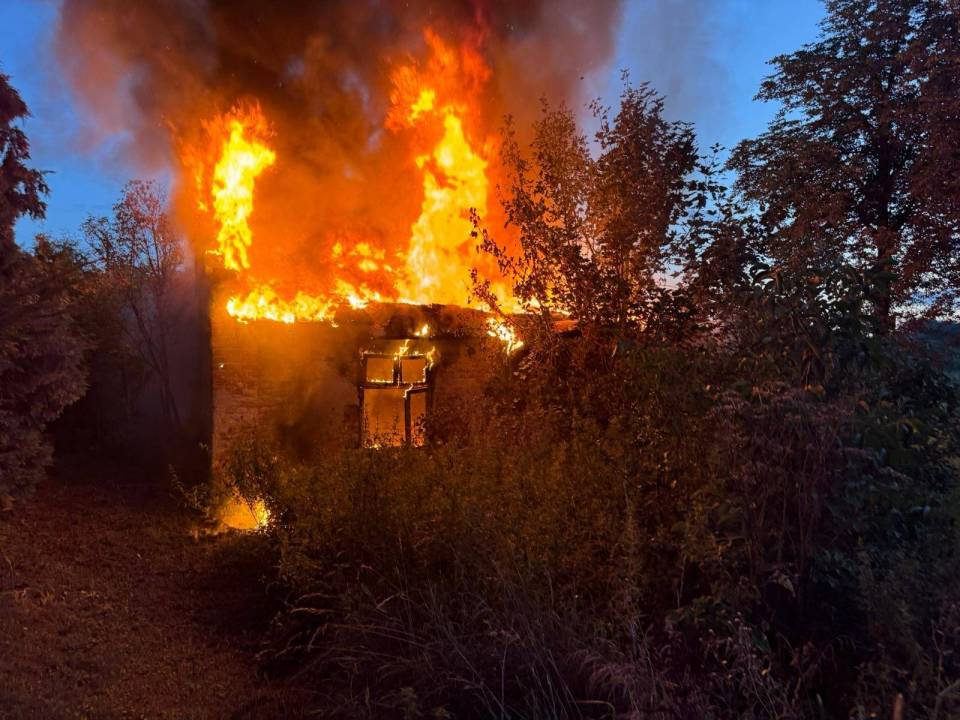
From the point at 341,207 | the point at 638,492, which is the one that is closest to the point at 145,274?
the point at 341,207

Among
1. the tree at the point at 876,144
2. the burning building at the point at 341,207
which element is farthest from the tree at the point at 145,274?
the tree at the point at 876,144

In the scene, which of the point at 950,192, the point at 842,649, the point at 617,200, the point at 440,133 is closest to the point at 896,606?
the point at 842,649

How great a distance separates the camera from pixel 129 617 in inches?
254

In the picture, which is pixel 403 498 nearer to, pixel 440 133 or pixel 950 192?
pixel 440 133

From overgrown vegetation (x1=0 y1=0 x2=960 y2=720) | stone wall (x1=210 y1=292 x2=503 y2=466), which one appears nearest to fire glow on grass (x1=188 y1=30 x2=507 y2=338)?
stone wall (x1=210 y1=292 x2=503 y2=466)

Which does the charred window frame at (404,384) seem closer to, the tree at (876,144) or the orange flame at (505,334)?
the orange flame at (505,334)

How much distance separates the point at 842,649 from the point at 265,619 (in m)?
4.86

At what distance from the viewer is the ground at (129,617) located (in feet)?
15.6

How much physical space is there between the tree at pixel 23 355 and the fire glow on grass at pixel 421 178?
363cm

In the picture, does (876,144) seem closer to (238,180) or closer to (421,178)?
(421,178)

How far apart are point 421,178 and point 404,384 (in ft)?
17.6

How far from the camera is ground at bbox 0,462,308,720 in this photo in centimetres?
475

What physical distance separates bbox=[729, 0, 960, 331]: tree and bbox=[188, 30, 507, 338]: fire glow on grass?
621cm

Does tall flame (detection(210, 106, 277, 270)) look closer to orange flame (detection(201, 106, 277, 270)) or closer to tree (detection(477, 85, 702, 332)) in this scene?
orange flame (detection(201, 106, 277, 270))
